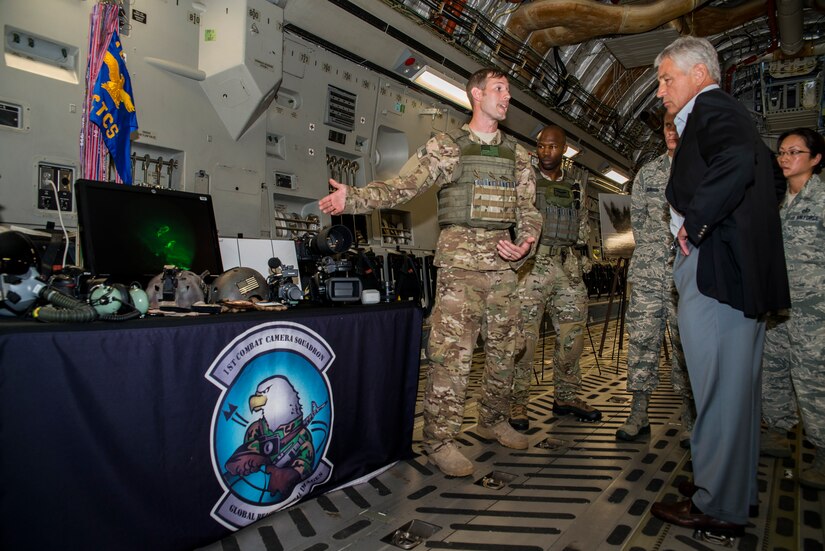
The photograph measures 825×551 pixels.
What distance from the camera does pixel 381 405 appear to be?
2.46m

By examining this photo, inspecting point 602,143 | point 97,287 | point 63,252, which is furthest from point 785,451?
point 602,143

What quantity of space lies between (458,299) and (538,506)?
102cm

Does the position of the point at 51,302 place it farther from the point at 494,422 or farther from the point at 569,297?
the point at 569,297

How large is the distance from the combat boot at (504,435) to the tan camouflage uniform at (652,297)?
0.81 m

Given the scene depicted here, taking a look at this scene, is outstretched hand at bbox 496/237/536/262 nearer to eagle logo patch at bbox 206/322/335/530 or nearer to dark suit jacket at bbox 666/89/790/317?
dark suit jacket at bbox 666/89/790/317

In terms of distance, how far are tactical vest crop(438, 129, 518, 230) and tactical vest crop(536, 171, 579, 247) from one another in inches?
37.3

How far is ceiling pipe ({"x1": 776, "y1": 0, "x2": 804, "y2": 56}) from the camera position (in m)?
6.88

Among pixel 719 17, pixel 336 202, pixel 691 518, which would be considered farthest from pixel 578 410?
pixel 719 17

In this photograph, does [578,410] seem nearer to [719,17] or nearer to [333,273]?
[333,273]

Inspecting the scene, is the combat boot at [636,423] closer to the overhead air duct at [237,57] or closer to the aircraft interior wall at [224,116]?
the aircraft interior wall at [224,116]

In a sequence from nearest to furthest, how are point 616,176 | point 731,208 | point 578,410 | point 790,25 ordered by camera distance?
point 731,208 → point 578,410 → point 790,25 → point 616,176

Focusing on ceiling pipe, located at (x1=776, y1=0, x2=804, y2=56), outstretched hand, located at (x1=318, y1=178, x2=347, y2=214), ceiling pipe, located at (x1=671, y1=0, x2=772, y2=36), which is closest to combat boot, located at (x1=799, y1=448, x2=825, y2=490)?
outstretched hand, located at (x1=318, y1=178, x2=347, y2=214)

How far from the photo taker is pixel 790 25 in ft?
24.3

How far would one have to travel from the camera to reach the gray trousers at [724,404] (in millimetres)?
1823
